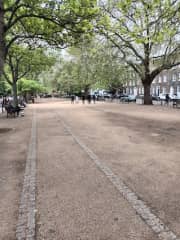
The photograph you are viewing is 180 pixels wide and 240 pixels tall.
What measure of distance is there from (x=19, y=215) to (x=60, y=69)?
72.2 m

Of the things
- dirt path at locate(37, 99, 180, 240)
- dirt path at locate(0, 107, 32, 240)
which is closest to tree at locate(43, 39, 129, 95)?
dirt path at locate(0, 107, 32, 240)

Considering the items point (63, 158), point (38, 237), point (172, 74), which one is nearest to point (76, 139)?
point (63, 158)

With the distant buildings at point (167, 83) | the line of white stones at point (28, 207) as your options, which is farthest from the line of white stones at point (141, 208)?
the distant buildings at point (167, 83)

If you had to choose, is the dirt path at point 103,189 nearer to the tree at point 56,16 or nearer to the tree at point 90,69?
the tree at point 56,16

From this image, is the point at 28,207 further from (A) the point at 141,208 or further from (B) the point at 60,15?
(B) the point at 60,15

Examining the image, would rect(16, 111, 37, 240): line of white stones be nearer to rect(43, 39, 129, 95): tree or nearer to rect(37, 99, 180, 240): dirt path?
rect(37, 99, 180, 240): dirt path

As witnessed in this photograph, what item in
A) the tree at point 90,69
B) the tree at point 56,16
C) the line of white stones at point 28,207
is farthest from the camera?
the tree at point 90,69

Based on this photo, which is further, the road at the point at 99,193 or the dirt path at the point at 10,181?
the dirt path at the point at 10,181

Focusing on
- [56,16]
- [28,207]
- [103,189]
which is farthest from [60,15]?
[28,207]

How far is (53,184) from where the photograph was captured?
5.95 meters

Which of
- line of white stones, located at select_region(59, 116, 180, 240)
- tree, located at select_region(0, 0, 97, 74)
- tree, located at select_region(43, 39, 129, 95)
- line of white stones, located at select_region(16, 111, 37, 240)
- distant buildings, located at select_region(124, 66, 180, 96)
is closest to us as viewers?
line of white stones, located at select_region(59, 116, 180, 240)

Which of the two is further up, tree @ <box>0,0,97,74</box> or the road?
tree @ <box>0,0,97,74</box>

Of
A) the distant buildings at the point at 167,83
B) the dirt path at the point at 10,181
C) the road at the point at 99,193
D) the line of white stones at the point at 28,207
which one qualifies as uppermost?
the distant buildings at the point at 167,83

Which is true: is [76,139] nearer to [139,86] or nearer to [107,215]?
[107,215]
